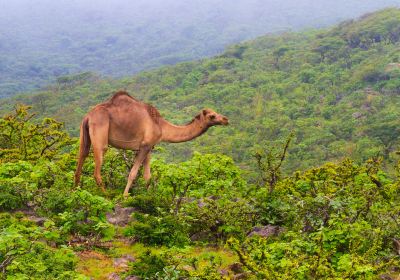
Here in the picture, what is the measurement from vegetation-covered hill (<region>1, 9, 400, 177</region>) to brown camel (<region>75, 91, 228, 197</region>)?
3995 cm

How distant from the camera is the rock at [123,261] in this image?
793cm

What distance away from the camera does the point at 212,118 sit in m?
12.1

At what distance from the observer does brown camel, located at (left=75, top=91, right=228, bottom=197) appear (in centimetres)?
1098

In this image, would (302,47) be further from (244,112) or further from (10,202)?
(10,202)

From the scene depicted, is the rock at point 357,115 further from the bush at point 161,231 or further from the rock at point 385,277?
the rock at point 385,277

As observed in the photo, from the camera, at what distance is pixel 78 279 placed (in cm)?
595

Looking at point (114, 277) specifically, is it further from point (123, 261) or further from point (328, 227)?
point (328, 227)

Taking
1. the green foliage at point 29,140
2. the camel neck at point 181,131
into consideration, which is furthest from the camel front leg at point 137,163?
the green foliage at point 29,140

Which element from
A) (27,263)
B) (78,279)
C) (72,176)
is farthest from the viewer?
(72,176)

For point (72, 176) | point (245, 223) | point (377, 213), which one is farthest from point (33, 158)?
point (377, 213)

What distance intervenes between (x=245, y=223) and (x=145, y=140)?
10.8 feet

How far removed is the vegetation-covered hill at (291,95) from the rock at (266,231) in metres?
41.9

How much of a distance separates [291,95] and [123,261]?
90.8m

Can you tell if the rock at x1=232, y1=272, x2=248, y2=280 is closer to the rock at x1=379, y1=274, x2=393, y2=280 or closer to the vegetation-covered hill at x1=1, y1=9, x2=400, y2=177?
the rock at x1=379, y1=274, x2=393, y2=280
